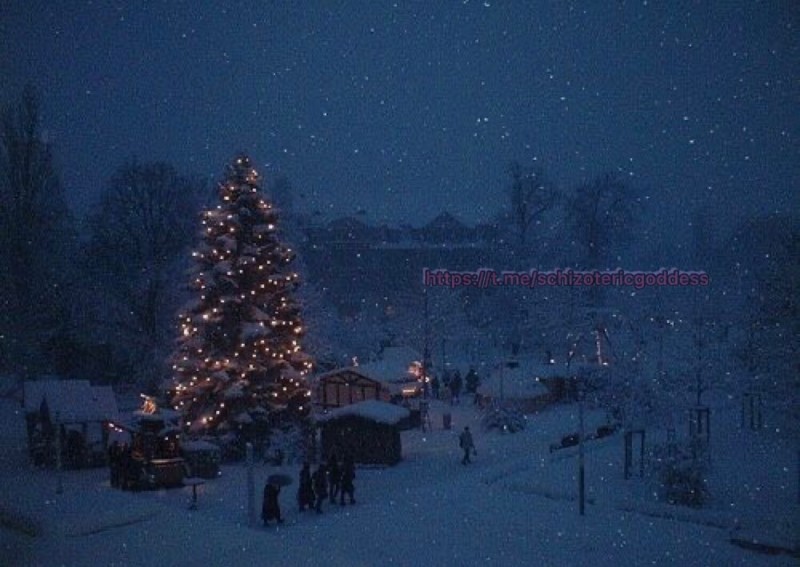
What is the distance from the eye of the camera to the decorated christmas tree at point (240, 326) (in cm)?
2034

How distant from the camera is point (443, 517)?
1359 cm

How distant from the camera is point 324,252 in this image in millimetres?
48469

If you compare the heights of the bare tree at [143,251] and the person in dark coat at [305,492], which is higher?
the bare tree at [143,251]

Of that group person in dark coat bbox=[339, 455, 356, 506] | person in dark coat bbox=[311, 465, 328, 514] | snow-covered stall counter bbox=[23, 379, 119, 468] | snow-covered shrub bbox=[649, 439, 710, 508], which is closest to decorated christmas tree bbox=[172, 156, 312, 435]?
snow-covered stall counter bbox=[23, 379, 119, 468]

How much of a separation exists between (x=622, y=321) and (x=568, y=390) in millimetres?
8061

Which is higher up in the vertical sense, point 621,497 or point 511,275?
point 511,275

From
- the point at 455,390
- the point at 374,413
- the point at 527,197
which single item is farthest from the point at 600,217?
the point at 374,413

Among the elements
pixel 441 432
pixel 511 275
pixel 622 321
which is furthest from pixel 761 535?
pixel 511 275

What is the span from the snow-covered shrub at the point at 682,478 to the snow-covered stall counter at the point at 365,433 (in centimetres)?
747

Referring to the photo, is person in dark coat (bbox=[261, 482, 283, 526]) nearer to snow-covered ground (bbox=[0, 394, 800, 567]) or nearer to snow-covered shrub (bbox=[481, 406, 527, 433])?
snow-covered ground (bbox=[0, 394, 800, 567])

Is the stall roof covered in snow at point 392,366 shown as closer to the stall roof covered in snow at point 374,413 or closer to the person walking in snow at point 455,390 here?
the person walking in snow at point 455,390

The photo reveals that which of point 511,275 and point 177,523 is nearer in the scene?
point 177,523

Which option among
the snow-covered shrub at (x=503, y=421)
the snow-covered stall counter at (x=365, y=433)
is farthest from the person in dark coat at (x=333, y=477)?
the snow-covered shrub at (x=503, y=421)

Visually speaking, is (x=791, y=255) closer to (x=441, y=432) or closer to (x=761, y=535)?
(x=761, y=535)
